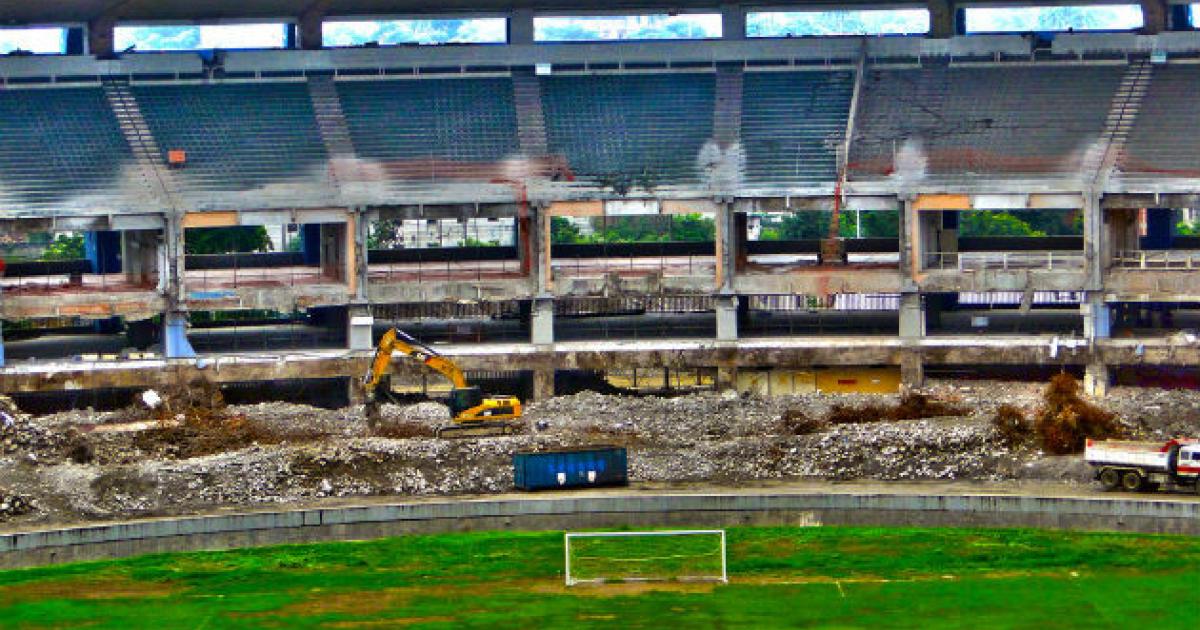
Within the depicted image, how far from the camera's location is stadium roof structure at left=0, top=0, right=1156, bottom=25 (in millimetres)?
82188

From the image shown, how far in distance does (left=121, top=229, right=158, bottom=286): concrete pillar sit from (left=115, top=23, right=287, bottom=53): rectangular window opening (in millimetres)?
7960

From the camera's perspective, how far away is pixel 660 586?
169 feet

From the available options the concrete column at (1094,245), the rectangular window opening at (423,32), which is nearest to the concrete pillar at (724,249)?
the rectangular window opening at (423,32)

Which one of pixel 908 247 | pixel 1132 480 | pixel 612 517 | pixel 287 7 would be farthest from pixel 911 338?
pixel 287 7

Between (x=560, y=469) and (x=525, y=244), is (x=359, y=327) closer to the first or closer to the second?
(x=525, y=244)

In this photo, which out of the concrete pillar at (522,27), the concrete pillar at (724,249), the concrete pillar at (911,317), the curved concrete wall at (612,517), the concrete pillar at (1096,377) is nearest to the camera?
the curved concrete wall at (612,517)

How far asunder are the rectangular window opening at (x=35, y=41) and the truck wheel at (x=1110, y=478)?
44.5m

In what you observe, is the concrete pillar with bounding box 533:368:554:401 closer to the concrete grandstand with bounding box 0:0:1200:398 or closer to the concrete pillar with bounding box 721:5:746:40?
the concrete grandstand with bounding box 0:0:1200:398

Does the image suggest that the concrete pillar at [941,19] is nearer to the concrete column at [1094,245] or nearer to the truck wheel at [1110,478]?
the concrete column at [1094,245]

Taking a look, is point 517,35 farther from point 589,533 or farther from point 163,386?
point 589,533

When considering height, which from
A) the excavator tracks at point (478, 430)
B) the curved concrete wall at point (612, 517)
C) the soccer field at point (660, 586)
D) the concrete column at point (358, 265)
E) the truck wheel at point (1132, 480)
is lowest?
the soccer field at point (660, 586)

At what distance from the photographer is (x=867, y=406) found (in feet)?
233

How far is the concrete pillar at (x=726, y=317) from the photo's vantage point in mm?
79250

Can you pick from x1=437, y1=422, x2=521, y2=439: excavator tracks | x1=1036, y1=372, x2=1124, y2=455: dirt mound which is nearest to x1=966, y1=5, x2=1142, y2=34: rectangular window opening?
x1=1036, y1=372, x2=1124, y2=455: dirt mound
